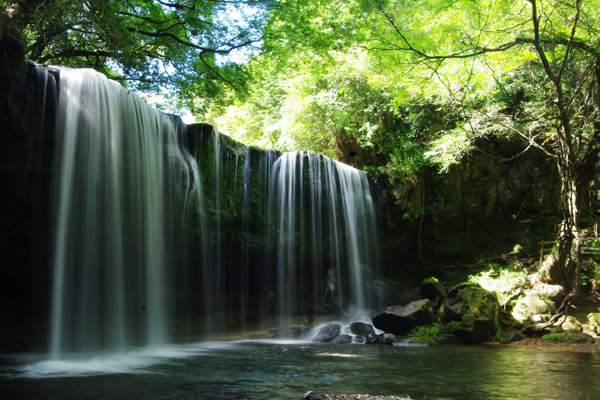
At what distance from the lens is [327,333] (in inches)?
436

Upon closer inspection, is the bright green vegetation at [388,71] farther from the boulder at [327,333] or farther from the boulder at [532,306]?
the boulder at [327,333]

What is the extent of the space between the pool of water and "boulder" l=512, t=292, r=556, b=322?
3.27 metres

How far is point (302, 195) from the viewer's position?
13250mm

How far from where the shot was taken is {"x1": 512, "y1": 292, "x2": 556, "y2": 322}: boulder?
11.0 metres

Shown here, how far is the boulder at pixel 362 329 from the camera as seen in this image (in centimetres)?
1096

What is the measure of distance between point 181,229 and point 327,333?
4.99 m

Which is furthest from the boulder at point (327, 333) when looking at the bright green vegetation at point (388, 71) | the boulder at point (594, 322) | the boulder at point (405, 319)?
the boulder at point (594, 322)

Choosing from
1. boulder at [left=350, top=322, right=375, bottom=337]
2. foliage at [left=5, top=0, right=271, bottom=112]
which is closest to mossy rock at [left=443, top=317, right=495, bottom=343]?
boulder at [left=350, top=322, right=375, bottom=337]

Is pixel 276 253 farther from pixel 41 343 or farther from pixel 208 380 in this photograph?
pixel 208 380

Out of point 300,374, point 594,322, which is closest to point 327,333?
point 300,374

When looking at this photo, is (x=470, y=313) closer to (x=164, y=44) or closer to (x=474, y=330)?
(x=474, y=330)

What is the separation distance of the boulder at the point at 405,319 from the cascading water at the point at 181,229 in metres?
2.49

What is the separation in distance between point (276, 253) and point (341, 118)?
6.30 meters

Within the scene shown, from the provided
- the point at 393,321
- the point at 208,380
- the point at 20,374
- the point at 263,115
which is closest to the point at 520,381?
the point at 208,380
